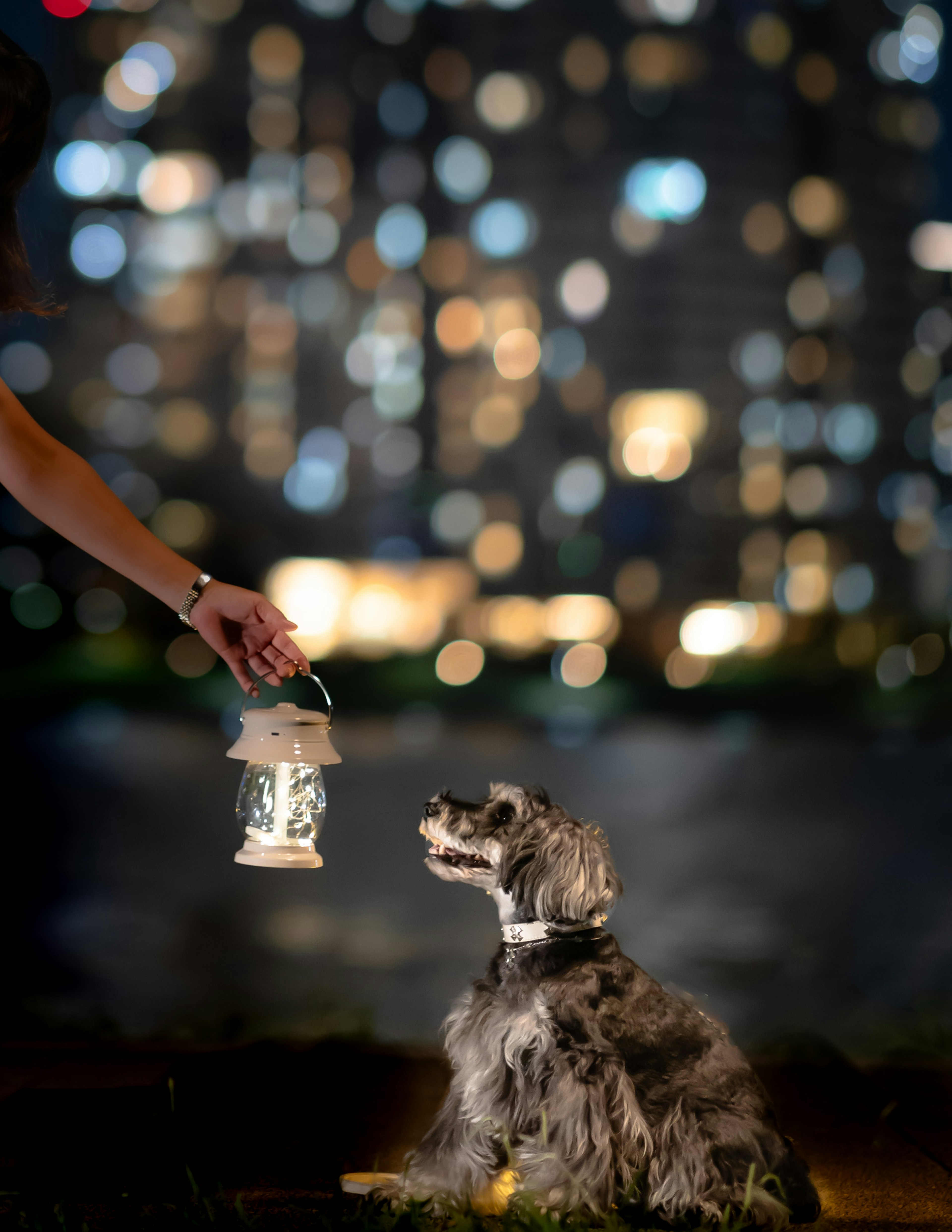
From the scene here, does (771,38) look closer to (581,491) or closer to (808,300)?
(808,300)

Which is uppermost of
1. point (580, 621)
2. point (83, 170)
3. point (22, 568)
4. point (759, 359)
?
point (83, 170)

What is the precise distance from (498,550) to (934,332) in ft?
107

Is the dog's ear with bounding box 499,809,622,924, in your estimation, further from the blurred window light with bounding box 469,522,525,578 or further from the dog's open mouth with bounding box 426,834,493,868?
the blurred window light with bounding box 469,522,525,578

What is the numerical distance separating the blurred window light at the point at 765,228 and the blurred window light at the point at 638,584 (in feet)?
72.8

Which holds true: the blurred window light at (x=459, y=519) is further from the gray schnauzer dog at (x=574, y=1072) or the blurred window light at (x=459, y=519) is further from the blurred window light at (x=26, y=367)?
the gray schnauzer dog at (x=574, y=1072)

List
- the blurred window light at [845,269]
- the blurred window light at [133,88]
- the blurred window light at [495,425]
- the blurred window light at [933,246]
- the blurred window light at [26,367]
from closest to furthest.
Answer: the blurred window light at [26,367] → the blurred window light at [133,88] → the blurred window light at [933,246] → the blurred window light at [495,425] → the blurred window light at [845,269]

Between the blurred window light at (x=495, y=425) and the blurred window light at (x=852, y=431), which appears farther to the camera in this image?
the blurred window light at (x=495, y=425)

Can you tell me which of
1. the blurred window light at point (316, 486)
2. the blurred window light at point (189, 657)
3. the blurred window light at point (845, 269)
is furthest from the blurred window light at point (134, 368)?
the blurred window light at point (845, 269)

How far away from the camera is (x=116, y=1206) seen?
2.06 meters

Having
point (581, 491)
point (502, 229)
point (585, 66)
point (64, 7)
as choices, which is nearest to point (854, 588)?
point (581, 491)

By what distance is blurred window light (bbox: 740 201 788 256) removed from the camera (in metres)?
63.6

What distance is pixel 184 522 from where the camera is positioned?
184 ft

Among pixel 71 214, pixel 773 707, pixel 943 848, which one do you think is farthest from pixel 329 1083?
pixel 71 214

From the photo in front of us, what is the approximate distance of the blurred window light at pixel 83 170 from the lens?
52312 mm
